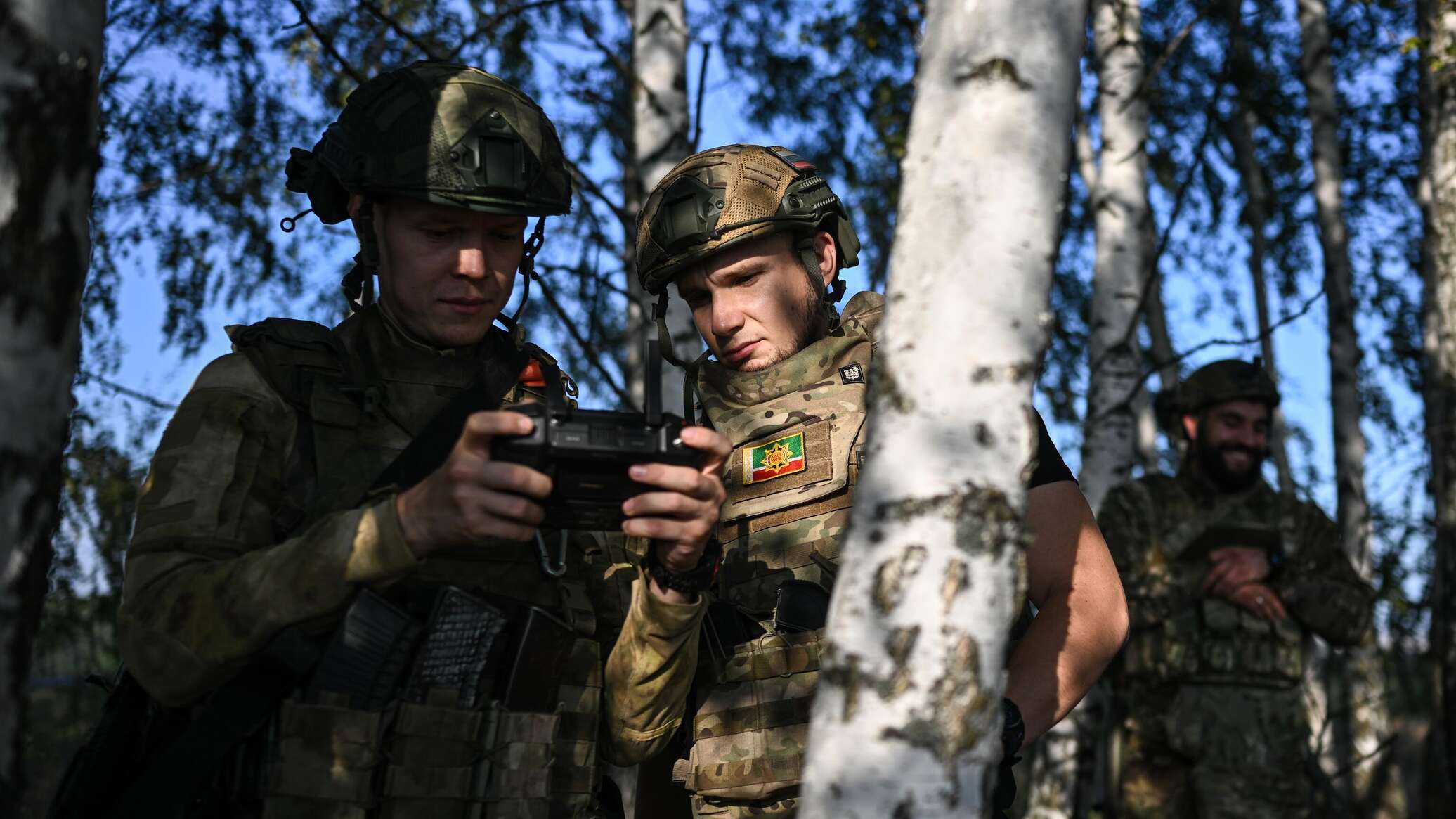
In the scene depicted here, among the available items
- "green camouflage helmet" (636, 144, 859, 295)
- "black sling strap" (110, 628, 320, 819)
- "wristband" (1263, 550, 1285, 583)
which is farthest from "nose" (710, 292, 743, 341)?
"wristband" (1263, 550, 1285, 583)

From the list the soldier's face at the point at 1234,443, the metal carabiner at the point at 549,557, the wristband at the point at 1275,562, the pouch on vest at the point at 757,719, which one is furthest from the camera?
the soldier's face at the point at 1234,443

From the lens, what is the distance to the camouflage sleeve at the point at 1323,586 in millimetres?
7164

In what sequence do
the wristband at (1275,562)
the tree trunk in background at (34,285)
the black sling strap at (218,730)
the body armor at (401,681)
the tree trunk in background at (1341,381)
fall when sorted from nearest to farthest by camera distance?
the tree trunk in background at (34,285) < the black sling strap at (218,730) < the body armor at (401,681) < the wristband at (1275,562) < the tree trunk in background at (1341,381)

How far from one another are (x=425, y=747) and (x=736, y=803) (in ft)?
2.67

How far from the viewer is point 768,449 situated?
10.4ft

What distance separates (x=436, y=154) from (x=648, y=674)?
3.75 ft

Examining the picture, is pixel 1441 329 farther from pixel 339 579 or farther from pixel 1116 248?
pixel 339 579

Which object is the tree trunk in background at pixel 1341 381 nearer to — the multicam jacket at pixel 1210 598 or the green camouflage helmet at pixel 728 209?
the multicam jacket at pixel 1210 598

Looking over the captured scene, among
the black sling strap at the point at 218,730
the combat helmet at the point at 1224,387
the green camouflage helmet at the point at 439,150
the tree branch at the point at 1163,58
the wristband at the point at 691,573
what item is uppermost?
the tree branch at the point at 1163,58

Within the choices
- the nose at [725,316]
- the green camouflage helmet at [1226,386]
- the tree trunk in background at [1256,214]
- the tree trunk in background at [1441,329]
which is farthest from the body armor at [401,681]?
the tree trunk in background at [1256,214]

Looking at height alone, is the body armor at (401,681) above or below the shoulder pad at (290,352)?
below

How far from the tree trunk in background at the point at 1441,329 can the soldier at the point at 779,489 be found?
406 cm

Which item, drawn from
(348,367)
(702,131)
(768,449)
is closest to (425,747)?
(348,367)

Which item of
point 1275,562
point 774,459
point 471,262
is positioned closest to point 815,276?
point 774,459
